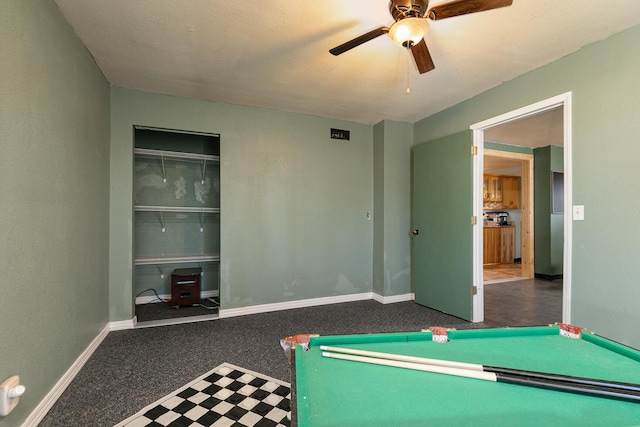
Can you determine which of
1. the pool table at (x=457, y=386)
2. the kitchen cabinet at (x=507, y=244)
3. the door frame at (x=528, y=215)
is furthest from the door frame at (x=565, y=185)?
the kitchen cabinet at (x=507, y=244)

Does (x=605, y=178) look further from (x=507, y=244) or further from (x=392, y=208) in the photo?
(x=507, y=244)

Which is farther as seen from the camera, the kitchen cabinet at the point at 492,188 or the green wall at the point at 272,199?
the kitchen cabinet at the point at 492,188

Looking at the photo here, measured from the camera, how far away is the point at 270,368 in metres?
2.09

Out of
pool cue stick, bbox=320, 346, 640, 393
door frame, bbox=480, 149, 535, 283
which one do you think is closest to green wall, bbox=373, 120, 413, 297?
pool cue stick, bbox=320, 346, 640, 393

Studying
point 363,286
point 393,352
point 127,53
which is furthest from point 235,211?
point 393,352

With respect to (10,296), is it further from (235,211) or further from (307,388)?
(235,211)

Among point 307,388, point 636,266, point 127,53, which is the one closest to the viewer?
point 307,388

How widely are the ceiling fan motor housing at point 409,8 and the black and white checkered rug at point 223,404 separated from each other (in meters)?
2.27

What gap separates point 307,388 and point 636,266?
92.5 inches

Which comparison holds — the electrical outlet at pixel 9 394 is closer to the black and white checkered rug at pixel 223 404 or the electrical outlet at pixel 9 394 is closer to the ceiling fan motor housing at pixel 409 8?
the black and white checkered rug at pixel 223 404

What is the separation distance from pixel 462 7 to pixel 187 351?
2963 mm

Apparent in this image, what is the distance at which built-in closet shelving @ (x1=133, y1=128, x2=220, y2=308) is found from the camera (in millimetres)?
3619

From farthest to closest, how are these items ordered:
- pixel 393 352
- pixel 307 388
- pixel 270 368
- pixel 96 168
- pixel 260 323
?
pixel 260 323 → pixel 96 168 → pixel 270 368 → pixel 393 352 → pixel 307 388

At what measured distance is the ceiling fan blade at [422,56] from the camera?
1.86 m
